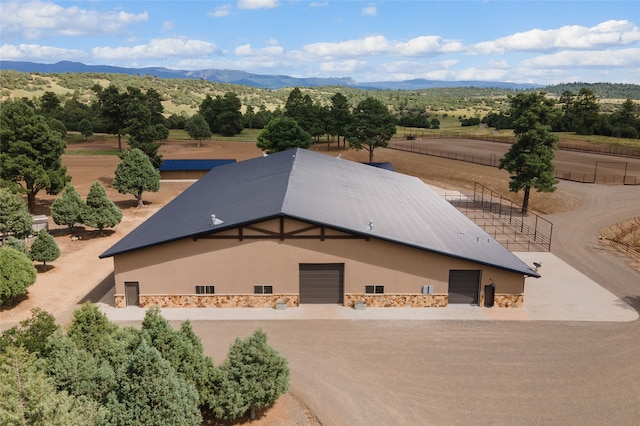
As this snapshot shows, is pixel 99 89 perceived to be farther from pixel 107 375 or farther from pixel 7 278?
pixel 107 375

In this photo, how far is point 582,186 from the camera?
66.8 metres

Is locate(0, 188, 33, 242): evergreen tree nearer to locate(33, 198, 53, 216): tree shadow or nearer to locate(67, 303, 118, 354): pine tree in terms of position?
locate(33, 198, 53, 216): tree shadow

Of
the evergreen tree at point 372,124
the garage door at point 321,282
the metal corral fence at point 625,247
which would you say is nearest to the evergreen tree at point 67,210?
the garage door at point 321,282

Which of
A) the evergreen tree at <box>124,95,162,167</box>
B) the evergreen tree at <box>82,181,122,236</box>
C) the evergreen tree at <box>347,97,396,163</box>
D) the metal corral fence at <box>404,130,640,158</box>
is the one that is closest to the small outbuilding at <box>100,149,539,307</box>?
the evergreen tree at <box>82,181,122,236</box>

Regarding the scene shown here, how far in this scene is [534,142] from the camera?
177ft

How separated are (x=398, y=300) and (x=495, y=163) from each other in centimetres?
6449

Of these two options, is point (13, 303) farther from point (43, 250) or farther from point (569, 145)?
point (569, 145)

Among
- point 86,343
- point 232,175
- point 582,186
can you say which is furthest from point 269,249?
point 582,186

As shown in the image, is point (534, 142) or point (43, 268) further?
point (534, 142)

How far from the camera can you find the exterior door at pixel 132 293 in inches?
1137

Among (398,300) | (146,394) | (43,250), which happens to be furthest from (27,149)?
(146,394)

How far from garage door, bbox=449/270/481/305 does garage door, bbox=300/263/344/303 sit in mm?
6725

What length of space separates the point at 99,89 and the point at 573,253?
473ft

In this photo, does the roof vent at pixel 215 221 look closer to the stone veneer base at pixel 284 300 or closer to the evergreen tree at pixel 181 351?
the stone veneer base at pixel 284 300
